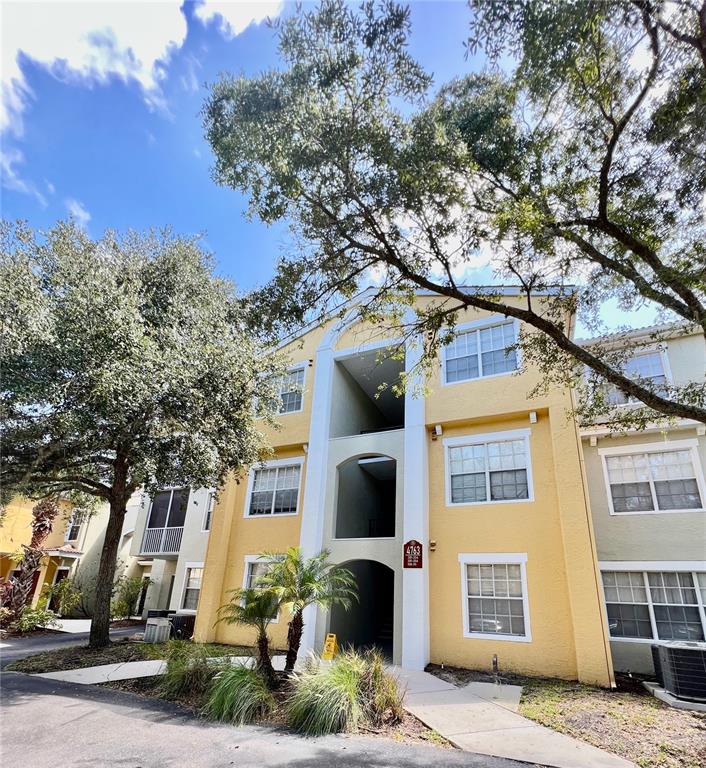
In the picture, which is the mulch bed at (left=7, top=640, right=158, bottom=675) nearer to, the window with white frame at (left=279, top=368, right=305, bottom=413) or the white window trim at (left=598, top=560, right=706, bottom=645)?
the window with white frame at (left=279, top=368, right=305, bottom=413)

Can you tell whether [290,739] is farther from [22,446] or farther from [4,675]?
[22,446]

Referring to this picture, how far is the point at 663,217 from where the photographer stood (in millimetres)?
7961

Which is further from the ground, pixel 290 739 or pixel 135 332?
pixel 135 332

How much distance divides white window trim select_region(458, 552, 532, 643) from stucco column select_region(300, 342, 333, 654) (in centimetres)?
417

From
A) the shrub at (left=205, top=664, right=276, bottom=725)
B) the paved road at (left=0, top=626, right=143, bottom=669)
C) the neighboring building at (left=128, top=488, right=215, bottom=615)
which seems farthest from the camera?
the neighboring building at (left=128, top=488, right=215, bottom=615)

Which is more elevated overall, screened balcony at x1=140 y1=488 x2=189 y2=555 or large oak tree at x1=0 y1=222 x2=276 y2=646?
large oak tree at x1=0 y1=222 x2=276 y2=646

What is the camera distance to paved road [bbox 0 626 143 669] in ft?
40.7

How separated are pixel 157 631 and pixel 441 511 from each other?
9.20m

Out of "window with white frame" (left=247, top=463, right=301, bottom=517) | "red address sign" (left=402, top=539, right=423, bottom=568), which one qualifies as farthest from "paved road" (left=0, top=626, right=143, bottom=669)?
"red address sign" (left=402, top=539, right=423, bottom=568)

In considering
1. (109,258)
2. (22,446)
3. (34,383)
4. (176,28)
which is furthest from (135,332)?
(176,28)

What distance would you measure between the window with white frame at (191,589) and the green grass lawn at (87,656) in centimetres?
481

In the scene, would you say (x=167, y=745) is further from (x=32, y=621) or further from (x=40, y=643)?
(x=32, y=621)

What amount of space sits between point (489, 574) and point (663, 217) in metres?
8.56

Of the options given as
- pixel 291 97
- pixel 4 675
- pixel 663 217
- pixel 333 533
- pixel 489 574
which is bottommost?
pixel 4 675
